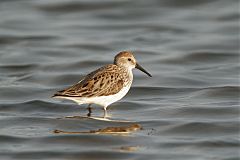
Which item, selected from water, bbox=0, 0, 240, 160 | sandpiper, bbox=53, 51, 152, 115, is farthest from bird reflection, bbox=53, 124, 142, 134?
sandpiper, bbox=53, 51, 152, 115

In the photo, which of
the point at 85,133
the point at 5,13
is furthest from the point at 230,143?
the point at 5,13

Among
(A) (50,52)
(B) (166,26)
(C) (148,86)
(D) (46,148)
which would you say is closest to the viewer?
(D) (46,148)

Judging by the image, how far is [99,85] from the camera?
1218cm

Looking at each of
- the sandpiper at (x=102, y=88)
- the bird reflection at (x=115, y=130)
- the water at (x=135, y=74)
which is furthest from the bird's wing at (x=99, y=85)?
the bird reflection at (x=115, y=130)

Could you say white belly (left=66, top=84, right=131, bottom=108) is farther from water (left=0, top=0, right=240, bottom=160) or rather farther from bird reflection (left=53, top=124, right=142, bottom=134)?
bird reflection (left=53, top=124, right=142, bottom=134)

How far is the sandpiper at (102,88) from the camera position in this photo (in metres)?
11.9

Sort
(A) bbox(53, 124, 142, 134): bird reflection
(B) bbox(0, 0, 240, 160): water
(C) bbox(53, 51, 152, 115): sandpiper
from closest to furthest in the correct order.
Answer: (B) bbox(0, 0, 240, 160): water
(A) bbox(53, 124, 142, 134): bird reflection
(C) bbox(53, 51, 152, 115): sandpiper

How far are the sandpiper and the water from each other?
34 centimetres

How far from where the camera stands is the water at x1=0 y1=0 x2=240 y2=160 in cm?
1093

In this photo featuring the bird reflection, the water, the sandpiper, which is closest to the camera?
the water

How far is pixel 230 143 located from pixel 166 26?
934 centimetres

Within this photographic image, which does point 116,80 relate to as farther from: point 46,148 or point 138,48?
point 138,48

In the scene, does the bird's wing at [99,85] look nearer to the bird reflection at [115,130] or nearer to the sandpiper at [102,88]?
the sandpiper at [102,88]

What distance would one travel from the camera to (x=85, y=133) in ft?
37.4
